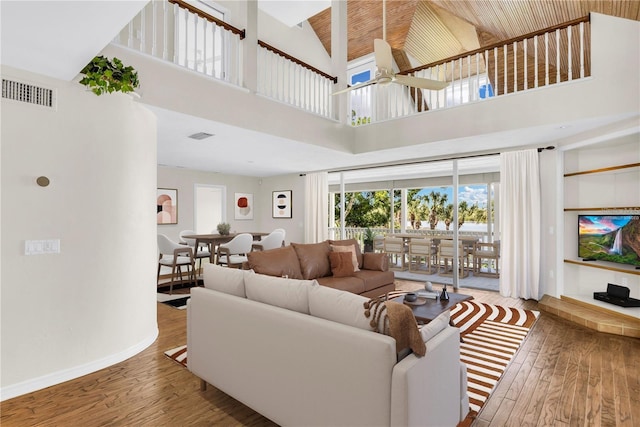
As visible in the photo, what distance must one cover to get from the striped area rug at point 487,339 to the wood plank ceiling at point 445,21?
382 cm

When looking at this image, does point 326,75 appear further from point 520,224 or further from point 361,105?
point 520,224

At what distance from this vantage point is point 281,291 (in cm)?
211

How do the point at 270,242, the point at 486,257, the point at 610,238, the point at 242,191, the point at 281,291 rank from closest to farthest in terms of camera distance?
1. the point at 281,291
2. the point at 610,238
3. the point at 270,242
4. the point at 486,257
5. the point at 242,191

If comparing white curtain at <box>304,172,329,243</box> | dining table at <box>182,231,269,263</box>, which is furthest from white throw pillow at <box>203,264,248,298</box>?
white curtain at <box>304,172,329,243</box>

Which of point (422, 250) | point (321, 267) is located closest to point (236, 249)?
point (321, 267)

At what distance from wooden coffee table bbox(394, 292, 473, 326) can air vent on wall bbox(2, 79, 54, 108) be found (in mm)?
3527

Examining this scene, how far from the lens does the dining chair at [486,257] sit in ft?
22.4

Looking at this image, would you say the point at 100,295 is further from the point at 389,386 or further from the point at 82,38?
the point at 389,386

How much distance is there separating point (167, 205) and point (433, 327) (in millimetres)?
6900

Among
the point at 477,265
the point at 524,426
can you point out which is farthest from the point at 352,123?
the point at 524,426

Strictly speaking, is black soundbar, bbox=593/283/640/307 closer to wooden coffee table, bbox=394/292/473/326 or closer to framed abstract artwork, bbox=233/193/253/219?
wooden coffee table, bbox=394/292/473/326

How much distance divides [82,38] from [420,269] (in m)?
7.46

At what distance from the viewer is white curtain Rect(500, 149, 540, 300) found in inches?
199

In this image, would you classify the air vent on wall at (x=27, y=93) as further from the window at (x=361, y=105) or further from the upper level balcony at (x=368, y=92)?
the window at (x=361, y=105)
